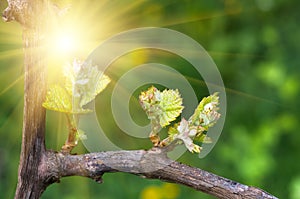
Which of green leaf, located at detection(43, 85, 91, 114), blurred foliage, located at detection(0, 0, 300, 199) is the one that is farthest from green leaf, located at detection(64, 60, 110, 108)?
blurred foliage, located at detection(0, 0, 300, 199)

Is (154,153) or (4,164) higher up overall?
(4,164)

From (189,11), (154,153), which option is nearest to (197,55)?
(189,11)

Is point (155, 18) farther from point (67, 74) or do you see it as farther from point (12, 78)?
point (67, 74)

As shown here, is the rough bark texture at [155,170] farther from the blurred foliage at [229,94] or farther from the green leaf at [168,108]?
the blurred foliage at [229,94]

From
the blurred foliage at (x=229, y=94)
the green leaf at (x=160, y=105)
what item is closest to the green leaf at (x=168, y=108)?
the green leaf at (x=160, y=105)

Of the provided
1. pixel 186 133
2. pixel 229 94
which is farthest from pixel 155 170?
pixel 229 94

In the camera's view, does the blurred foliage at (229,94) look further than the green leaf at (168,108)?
Yes
